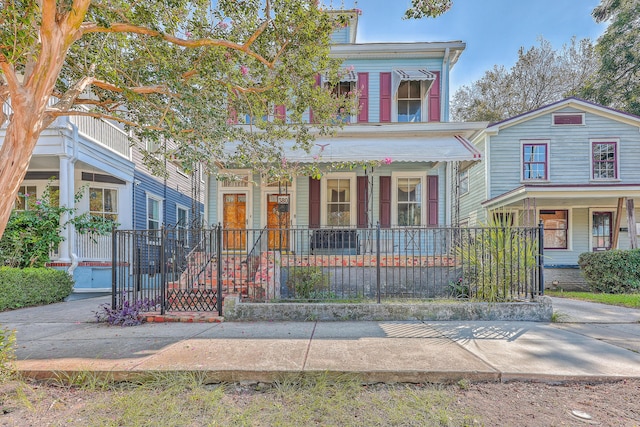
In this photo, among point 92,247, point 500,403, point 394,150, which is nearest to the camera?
point 500,403

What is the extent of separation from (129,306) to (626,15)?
24.3 m

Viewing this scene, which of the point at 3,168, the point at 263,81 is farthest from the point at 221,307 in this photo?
the point at 263,81

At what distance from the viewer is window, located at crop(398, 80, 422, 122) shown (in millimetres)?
11141

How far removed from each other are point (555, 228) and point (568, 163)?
2.67 m

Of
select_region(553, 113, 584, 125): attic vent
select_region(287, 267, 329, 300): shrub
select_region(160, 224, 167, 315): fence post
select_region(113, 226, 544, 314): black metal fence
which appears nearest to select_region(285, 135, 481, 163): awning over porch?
select_region(113, 226, 544, 314): black metal fence

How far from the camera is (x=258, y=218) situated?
1088 centimetres

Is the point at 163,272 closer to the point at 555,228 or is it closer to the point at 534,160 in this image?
the point at 534,160

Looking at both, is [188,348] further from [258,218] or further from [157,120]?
[258,218]

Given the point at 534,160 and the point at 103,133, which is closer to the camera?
the point at 103,133

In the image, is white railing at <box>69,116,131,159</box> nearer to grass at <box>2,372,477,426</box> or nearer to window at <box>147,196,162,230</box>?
window at <box>147,196,162,230</box>

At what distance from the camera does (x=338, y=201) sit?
36.1 feet

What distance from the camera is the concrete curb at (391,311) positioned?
A: 5.79 meters

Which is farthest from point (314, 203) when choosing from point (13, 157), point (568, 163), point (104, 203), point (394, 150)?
point (568, 163)

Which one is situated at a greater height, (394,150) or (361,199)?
(394,150)
